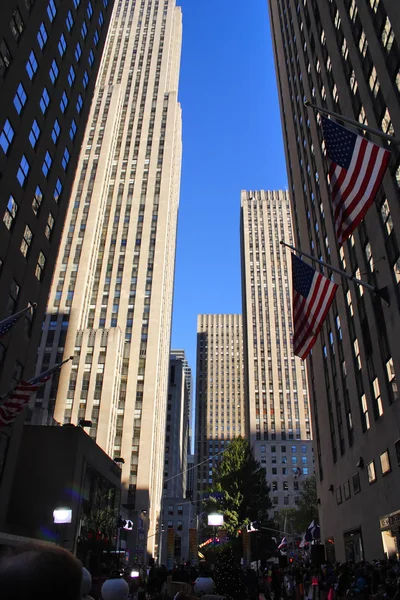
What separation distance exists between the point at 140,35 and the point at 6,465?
132828 millimetres

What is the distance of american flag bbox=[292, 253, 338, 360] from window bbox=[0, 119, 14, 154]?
1994cm

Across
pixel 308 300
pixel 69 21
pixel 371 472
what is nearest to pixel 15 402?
pixel 308 300

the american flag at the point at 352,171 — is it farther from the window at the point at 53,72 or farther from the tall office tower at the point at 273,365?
the tall office tower at the point at 273,365

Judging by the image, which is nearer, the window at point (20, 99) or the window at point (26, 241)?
the window at point (20, 99)

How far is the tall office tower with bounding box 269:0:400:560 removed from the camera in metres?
25.9

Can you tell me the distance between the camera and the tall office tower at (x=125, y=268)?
3113 inches

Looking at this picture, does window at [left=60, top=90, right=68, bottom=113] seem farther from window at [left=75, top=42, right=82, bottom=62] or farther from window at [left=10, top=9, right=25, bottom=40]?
window at [left=10, top=9, right=25, bottom=40]

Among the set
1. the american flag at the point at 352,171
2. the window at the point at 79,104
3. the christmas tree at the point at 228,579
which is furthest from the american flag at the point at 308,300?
the window at the point at 79,104

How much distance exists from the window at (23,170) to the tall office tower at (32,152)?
13mm

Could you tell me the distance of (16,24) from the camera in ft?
99.9

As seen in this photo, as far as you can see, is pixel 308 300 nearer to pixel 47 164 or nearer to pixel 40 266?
pixel 40 266

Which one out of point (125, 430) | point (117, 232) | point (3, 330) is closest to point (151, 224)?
point (117, 232)

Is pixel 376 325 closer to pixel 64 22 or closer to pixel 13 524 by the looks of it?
pixel 13 524

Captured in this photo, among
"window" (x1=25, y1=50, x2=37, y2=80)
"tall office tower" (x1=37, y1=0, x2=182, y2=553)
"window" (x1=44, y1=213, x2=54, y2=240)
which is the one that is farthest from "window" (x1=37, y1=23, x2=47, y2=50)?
"tall office tower" (x1=37, y1=0, x2=182, y2=553)
